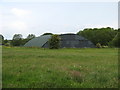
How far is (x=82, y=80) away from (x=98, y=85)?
0.76 meters

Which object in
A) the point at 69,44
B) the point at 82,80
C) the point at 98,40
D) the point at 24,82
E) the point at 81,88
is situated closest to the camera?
the point at 81,88

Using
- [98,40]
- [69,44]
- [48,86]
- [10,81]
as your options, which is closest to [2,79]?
[10,81]

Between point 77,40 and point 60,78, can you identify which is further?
point 77,40

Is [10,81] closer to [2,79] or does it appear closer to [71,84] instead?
[2,79]

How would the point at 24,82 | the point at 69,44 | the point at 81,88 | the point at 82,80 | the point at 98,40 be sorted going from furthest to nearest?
1. the point at 98,40
2. the point at 69,44
3. the point at 82,80
4. the point at 24,82
5. the point at 81,88

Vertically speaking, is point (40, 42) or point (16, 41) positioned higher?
point (16, 41)

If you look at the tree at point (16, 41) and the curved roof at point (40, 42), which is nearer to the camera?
the curved roof at point (40, 42)

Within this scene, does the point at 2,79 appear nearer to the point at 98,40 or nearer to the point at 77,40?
the point at 77,40

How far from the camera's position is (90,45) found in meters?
77.2

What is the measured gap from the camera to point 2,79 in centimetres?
636

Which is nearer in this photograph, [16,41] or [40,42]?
[40,42]

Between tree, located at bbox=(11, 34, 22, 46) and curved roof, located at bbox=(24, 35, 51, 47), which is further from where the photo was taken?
tree, located at bbox=(11, 34, 22, 46)

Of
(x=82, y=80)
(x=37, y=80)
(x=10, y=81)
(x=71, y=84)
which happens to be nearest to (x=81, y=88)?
(x=71, y=84)

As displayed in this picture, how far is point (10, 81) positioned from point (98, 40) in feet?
289
